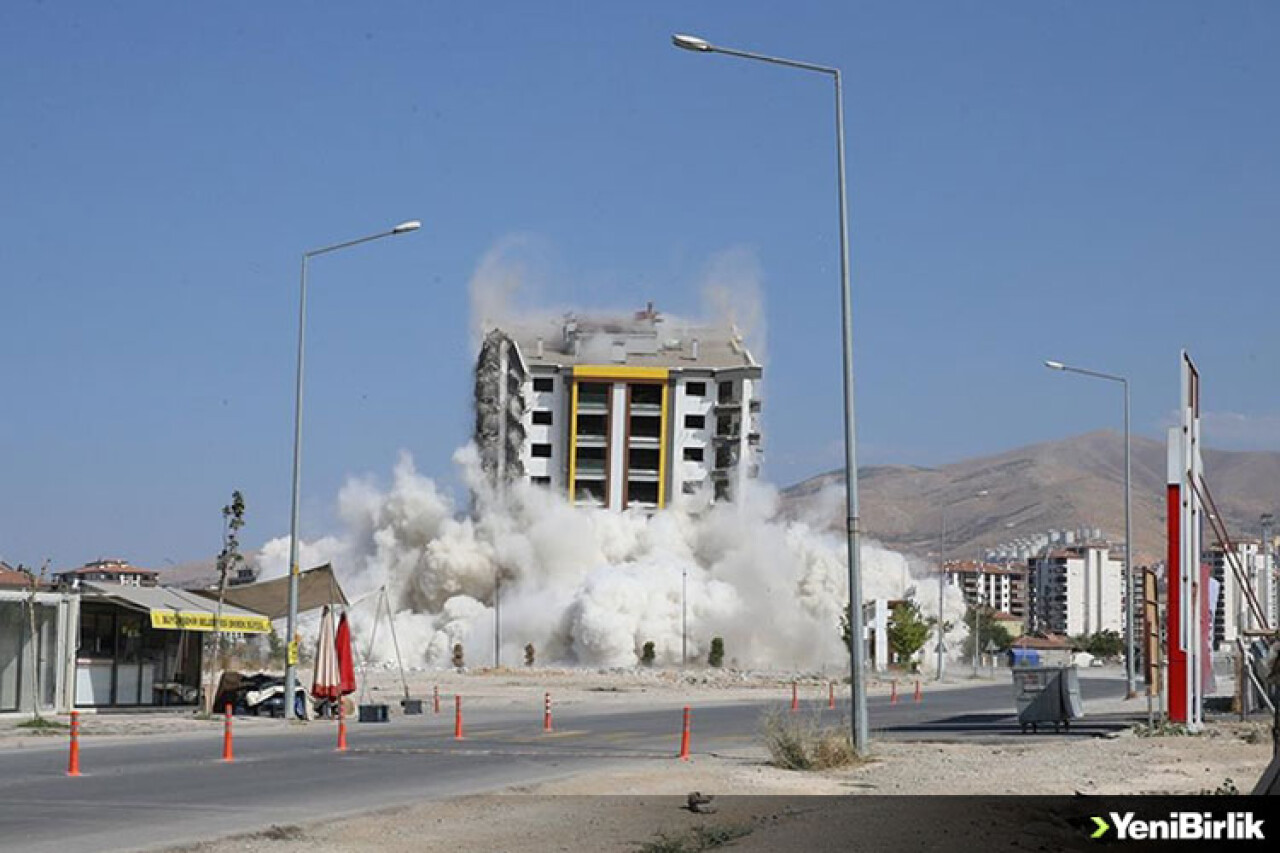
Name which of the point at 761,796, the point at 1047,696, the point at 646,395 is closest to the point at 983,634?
the point at 646,395

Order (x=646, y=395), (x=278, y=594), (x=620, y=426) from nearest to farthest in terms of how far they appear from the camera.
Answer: (x=278, y=594), (x=620, y=426), (x=646, y=395)

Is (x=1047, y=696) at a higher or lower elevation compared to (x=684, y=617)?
lower

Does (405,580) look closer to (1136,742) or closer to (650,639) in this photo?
(650,639)

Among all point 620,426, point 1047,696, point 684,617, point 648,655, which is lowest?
point 648,655

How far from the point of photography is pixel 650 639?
9950 cm

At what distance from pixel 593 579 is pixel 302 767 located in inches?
3021

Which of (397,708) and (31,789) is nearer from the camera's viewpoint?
(31,789)

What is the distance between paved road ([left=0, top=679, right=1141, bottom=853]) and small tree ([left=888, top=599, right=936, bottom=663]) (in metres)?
51.9

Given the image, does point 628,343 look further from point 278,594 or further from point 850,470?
point 850,470

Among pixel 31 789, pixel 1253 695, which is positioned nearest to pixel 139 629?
pixel 31 789

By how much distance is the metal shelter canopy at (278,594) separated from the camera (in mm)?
46156

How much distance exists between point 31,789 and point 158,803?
230 cm

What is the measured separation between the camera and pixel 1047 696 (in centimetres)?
3528

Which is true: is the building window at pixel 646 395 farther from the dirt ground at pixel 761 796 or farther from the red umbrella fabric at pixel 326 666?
the dirt ground at pixel 761 796
